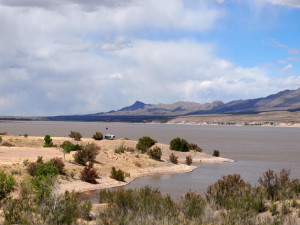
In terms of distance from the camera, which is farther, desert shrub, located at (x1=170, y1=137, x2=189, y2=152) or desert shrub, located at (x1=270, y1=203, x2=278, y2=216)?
desert shrub, located at (x1=170, y1=137, x2=189, y2=152)

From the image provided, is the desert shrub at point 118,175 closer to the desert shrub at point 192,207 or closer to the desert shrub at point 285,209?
the desert shrub at point 192,207

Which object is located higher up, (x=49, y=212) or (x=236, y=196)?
(x=49, y=212)

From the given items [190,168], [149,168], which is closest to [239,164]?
[190,168]

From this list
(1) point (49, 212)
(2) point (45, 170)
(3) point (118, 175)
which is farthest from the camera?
(3) point (118, 175)

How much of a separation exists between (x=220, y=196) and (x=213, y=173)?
21365 mm

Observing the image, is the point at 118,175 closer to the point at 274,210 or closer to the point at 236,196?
the point at 236,196

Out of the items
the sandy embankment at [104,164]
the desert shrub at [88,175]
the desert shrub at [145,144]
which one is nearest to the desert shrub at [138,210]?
the sandy embankment at [104,164]

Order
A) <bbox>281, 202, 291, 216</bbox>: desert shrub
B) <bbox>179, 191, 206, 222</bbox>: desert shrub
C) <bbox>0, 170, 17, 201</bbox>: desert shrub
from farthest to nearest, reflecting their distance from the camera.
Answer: <bbox>0, 170, 17, 201</bbox>: desert shrub < <bbox>281, 202, 291, 216</bbox>: desert shrub < <bbox>179, 191, 206, 222</bbox>: desert shrub

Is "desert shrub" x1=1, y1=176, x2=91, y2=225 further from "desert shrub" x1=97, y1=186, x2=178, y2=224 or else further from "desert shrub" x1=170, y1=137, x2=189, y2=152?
"desert shrub" x1=170, y1=137, x2=189, y2=152

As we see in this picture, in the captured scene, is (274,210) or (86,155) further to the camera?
(86,155)

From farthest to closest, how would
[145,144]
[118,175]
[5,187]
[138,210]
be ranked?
[145,144]
[118,175]
[5,187]
[138,210]

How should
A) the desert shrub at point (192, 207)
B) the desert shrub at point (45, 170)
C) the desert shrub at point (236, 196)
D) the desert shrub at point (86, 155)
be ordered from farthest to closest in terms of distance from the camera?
the desert shrub at point (86, 155)
the desert shrub at point (45, 170)
the desert shrub at point (236, 196)
the desert shrub at point (192, 207)

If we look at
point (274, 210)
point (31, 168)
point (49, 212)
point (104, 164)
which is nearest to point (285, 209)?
point (274, 210)

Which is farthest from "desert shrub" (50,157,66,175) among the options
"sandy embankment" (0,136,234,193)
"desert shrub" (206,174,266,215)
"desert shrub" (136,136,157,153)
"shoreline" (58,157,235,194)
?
"desert shrub" (136,136,157,153)
